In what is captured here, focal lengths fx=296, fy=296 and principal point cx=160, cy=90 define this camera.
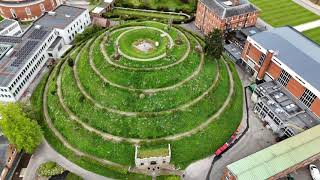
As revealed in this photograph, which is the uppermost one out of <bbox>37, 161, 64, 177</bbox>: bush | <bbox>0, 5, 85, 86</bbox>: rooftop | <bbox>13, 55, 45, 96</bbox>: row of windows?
<bbox>0, 5, 85, 86</bbox>: rooftop

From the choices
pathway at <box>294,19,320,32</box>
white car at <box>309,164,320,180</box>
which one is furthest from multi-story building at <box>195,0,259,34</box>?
white car at <box>309,164,320,180</box>

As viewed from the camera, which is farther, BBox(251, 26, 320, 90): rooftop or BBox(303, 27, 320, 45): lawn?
BBox(303, 27, 320, 45): lawn

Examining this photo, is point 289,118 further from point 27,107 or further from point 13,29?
point 13,29

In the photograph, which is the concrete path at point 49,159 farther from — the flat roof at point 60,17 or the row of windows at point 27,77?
the flat roof at point 60,17

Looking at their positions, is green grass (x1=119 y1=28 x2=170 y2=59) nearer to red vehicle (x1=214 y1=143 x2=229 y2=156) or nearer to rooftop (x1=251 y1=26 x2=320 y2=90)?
rooftop (x1=251 y1=26 x2=320 y2=90)

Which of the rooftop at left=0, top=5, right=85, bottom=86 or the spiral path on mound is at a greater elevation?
the rooftop at left=0, top=5, right=85, bottom=86

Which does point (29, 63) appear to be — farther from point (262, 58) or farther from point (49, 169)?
point (262, 58)

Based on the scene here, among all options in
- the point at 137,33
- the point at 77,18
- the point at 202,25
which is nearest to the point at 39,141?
the point at 137,33

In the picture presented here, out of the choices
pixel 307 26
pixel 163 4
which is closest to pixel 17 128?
pixel 163 4
